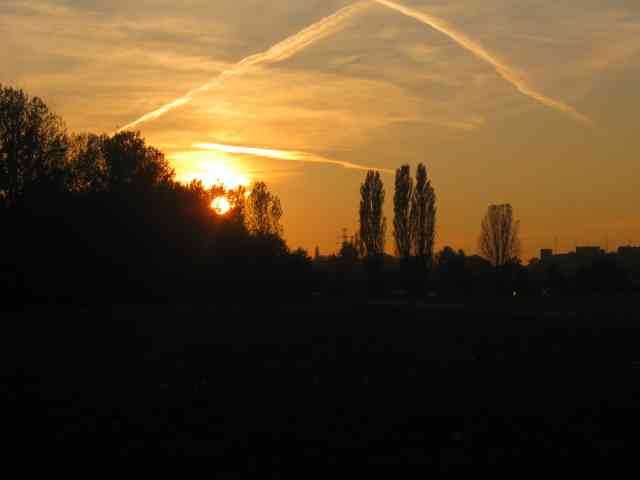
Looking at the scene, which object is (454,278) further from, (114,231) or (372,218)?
(114,231)

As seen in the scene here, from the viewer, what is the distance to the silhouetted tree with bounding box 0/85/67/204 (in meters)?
62.7

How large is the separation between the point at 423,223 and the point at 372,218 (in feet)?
27.4

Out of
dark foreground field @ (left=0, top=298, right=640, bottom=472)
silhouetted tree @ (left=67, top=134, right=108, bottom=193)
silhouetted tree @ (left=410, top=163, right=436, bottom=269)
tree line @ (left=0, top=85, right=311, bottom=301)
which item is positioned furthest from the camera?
silhouetted tree @ (left=410, top=163, right=436, bottom=269)

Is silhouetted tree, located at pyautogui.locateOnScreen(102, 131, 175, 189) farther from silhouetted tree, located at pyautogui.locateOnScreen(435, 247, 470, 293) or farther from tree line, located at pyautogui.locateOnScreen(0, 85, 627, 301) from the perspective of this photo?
silhouetted tree, located at pyautogui.locateOnScreen(435, 247, 470, 293)

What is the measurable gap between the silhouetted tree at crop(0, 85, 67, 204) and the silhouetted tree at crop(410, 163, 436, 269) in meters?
45.1

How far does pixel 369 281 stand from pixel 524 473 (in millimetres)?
92204

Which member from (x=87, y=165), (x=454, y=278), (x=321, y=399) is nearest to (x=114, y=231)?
(x=87, y=165)

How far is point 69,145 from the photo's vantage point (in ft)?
229

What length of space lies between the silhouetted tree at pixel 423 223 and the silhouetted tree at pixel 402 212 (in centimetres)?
57

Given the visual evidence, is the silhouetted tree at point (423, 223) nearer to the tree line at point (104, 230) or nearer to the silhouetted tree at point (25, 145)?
the tree line at point (104, 230)

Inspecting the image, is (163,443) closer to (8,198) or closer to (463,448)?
(463,448)

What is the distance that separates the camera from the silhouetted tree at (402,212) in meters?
102

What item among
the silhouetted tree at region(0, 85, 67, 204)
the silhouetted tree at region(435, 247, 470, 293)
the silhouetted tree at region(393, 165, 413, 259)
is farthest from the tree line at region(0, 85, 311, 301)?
the silhouetted tree at region(435, 247, 470, 293)

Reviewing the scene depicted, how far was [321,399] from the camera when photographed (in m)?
16.6
